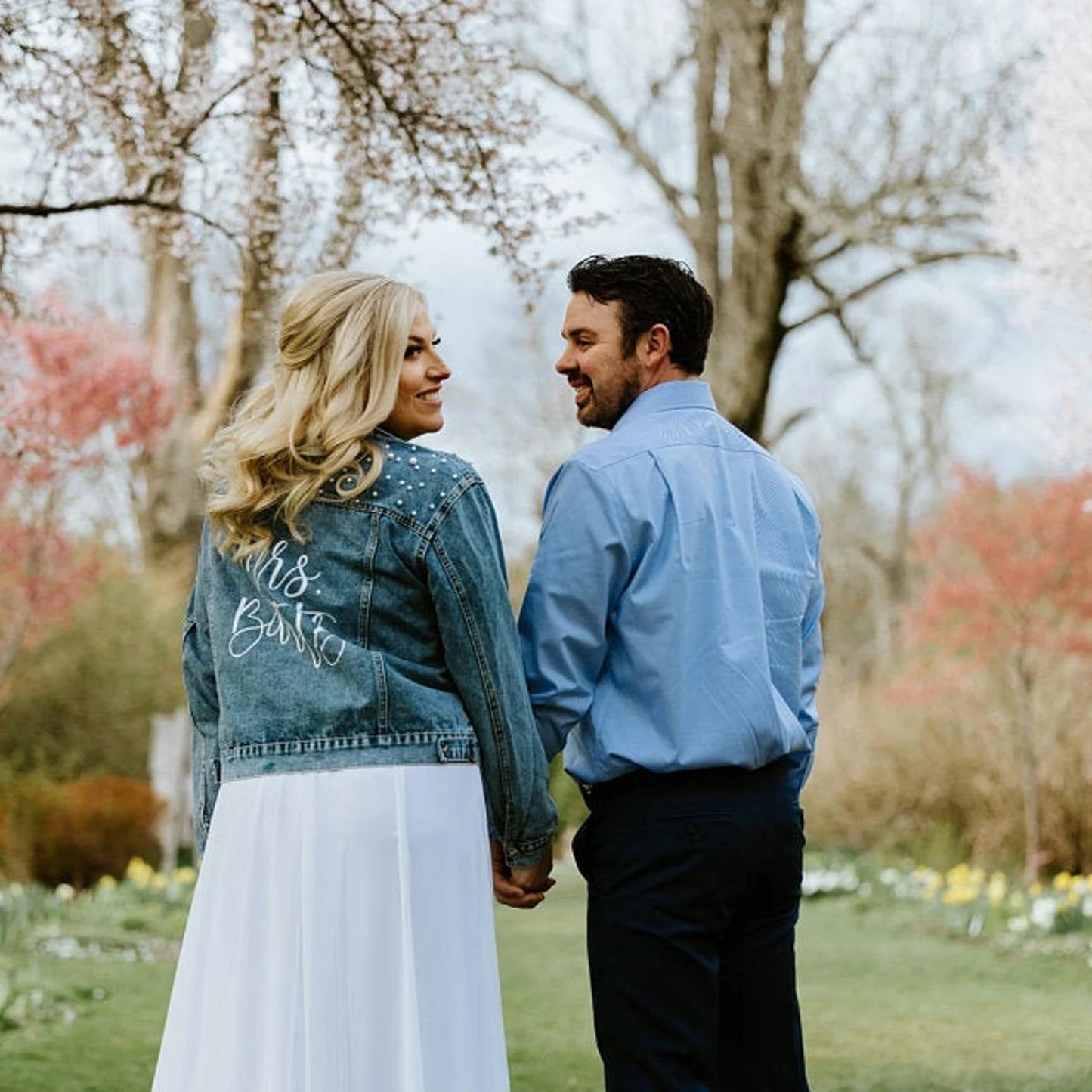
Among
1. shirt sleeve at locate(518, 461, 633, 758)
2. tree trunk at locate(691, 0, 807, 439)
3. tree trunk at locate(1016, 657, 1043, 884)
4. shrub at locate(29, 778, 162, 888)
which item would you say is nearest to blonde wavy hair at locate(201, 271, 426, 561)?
shirt sleeve at locate(518, 461, 633, 758)

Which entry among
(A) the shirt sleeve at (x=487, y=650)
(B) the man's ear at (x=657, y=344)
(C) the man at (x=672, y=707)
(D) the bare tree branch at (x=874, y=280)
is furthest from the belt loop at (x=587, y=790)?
(D) the bare tree branch at (x=874, y=280)

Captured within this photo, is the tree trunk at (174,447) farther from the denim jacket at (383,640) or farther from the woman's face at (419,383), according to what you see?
the denim jacket at (383,640)

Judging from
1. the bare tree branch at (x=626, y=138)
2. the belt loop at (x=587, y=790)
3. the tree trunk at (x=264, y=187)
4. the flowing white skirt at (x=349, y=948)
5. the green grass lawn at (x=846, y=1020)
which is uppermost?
the bare tree branch at (x=626, y=138)

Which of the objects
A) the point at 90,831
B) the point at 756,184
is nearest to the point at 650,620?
the point at 756,184

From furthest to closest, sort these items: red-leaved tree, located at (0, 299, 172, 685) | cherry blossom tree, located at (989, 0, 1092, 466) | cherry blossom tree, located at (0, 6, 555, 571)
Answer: red-leaved tree, located at (0, 299, 172, 685) < cherry blossom tree, located at (989, 0, 1092, 466) < cherry blossom tree, located at (0, 6, 555, 571)

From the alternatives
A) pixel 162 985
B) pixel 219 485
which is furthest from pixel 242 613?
pixel 162 985

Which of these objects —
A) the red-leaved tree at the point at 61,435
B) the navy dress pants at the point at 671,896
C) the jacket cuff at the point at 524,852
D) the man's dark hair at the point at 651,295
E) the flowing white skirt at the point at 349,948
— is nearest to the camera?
the flowing white skirt at the point at 349,948

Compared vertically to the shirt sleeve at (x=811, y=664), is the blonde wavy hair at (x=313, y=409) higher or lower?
higher

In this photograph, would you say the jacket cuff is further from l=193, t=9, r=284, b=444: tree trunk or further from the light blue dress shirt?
l=193, t=9, r=284, b=444: tree trunk

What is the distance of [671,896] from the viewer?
2.92 m

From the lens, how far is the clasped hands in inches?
120

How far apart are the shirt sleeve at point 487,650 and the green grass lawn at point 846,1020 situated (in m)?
2.85

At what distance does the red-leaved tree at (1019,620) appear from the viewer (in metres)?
11.8

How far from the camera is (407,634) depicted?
9.34ft
